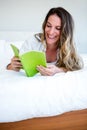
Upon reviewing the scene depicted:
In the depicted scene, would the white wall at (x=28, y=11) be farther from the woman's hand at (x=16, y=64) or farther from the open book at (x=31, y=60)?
the open book at (x=31, y=60)

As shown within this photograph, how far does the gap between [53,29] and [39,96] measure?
1.67 ft

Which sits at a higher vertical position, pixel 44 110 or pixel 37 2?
pixel 37 2

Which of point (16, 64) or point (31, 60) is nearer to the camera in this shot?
point (31, 60)

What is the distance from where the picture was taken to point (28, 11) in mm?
2557

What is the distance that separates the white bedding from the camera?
86 cm

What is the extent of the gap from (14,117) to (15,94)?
3.6 inches

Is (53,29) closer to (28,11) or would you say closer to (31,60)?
(31,60)

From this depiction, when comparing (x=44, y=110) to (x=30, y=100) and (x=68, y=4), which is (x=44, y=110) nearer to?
(x=30, y=100)

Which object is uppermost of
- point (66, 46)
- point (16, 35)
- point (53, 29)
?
point (53, 29)

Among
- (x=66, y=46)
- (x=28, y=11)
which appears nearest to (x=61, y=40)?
(x=66, y=46)

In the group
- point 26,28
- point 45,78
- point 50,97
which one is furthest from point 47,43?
point 26,28

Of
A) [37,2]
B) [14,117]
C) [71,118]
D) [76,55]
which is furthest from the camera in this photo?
[37,2]

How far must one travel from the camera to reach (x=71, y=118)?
982mm

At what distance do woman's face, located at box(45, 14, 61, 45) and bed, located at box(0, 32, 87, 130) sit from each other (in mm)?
337
